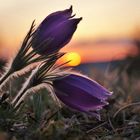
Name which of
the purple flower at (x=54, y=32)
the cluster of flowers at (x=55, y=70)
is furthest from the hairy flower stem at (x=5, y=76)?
the purple flower at (x=54, y=32)

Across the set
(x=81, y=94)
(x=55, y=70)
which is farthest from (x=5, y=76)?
(x=81, y=94)

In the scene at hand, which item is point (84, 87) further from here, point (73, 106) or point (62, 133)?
point (62, 133)

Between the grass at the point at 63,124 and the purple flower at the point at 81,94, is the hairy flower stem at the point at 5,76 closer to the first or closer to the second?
the grass at the point at 63,124

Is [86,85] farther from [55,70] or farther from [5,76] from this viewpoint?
[5,76]

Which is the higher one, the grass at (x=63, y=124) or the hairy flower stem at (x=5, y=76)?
the hairy flower stem at (x=5, y=76)

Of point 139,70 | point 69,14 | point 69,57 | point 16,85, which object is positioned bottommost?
point 139,70

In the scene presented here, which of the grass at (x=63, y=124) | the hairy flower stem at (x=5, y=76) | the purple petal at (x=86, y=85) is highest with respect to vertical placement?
the hairy flower stem at (x=5, y=76)

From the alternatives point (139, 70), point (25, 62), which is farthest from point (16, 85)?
point (139, 70)
